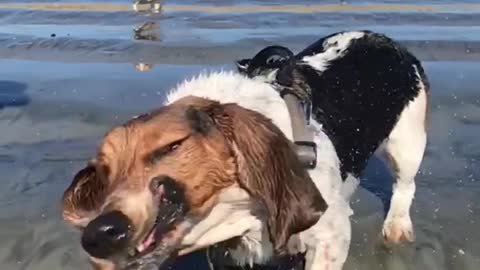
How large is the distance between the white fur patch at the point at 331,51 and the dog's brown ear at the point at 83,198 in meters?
1.63

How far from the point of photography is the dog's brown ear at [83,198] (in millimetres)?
2791

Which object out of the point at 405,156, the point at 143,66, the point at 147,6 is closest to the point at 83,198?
the point at 405,156

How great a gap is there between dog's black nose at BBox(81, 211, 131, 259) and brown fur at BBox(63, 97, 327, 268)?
0.15 meters

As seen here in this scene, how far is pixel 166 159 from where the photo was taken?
107 inches

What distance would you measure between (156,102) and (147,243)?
4787 millimetres

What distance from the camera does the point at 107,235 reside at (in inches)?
96.6

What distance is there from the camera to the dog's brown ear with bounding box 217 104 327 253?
9.19ft

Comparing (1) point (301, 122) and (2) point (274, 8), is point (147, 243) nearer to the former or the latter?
(1) point (301, 122)

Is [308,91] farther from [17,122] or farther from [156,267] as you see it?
[17,122]

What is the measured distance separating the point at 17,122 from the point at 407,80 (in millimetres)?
3382

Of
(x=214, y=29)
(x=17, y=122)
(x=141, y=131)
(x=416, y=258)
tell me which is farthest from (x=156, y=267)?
(x=214, y=29)

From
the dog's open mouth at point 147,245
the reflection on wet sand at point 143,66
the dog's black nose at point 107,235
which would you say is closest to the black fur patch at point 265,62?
the dog's open mouth at point 147,245

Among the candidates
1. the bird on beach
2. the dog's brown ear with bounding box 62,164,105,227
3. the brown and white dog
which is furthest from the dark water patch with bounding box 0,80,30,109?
the bird on beach

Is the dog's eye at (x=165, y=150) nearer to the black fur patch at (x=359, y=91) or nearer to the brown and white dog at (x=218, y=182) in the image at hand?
the brown and white dog at (x=218, y=182)
